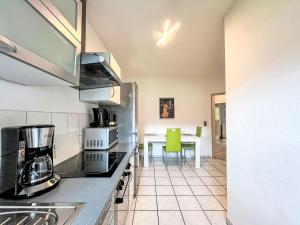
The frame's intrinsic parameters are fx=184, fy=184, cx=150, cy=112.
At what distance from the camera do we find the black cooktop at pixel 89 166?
126cm

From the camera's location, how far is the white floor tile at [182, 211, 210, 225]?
209 cm

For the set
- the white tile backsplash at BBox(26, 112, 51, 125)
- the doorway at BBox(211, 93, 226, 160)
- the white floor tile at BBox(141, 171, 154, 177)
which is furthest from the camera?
the doorway at BBox(211, 93, 226, 160)

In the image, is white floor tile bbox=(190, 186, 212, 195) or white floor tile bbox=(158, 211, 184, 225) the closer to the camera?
white floor tile bbox=(158, 211, 184, 225)

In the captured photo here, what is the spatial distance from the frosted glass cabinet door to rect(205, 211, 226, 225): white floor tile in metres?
2.30

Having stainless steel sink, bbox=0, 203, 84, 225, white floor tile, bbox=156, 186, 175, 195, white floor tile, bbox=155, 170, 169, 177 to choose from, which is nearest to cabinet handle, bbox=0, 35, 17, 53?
stainless steel sink, bbox=0, 203, 84, 225

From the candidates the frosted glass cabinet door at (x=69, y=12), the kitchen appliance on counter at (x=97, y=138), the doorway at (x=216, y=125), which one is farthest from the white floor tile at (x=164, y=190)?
the doorway at (x=216, y=125)

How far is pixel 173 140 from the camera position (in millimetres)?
4414

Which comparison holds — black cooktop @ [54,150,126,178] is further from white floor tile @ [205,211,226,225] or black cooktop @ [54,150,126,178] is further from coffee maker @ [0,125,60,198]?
white floor tile @ [205,211,226,225]

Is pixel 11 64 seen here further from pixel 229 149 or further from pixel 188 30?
pixel 188 30

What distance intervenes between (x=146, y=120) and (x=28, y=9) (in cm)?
467

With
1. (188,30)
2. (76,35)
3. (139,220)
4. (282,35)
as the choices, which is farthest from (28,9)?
(188,30)

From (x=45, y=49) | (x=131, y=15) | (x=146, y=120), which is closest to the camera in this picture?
(x=45, y=49)

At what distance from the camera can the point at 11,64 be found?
29.4 inches

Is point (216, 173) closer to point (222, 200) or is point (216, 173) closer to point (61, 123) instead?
point (222, 200)
